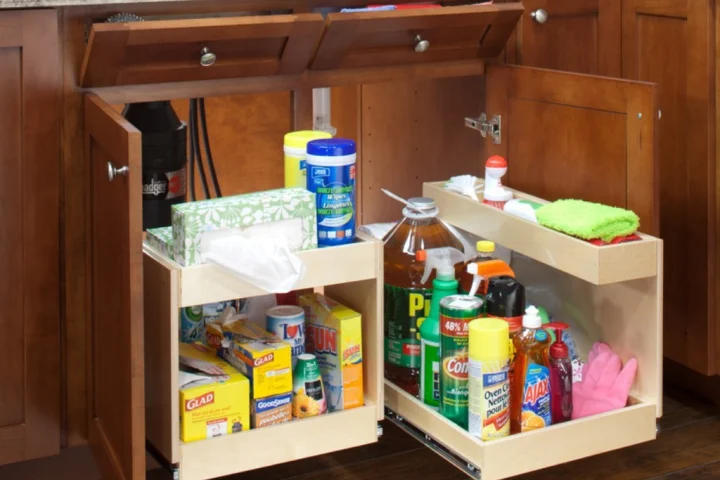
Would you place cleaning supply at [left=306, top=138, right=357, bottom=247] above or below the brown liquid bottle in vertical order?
above

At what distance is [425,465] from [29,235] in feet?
2.96

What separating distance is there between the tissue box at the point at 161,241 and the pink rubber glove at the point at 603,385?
78cm

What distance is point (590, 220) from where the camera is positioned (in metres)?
1.90

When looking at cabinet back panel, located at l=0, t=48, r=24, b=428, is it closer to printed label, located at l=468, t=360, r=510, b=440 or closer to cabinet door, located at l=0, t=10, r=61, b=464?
cabinet door, located at l=0, t=10, r=61, b=464

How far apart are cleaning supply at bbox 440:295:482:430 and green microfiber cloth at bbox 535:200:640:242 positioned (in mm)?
190

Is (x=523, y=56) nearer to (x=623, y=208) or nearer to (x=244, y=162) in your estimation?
(x=623, y=208)

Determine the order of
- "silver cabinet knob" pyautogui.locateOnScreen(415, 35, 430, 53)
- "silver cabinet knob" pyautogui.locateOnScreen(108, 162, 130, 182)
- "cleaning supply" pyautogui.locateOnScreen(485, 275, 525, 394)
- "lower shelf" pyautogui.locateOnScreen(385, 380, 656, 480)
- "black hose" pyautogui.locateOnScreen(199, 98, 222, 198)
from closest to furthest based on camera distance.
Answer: "silver cabinet knob" pyautogui.locateOnScreen(108, 162, 130, 182) → "lower shelf" pyautogui.locateOnScreen(385, 380, 656, 480) → "cleaning supply" pyautogui.locateOnScreen(485, 275, 525, 394) → "silver cabinet knob" pyautogui.locateOnScreen(415, 35, 430, 53) → "black hose" pyautogui.locateOnScreen(199, 98, 222, 198)

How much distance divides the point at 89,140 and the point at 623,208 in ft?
3.05

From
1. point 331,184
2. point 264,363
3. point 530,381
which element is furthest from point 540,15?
point 264,363

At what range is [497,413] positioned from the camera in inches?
73.9

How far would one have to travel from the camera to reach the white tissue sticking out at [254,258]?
1754mm

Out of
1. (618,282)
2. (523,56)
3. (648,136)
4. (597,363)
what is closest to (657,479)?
(597,363)

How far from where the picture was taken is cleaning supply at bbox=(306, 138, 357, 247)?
1870 mm

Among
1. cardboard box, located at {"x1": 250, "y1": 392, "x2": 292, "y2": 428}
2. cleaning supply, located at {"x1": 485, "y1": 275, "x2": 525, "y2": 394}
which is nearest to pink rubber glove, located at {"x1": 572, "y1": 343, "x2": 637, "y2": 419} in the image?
cleaning supply, located at {"x1": 485, "y1": 275, "x2": 525, "y2": 394}
